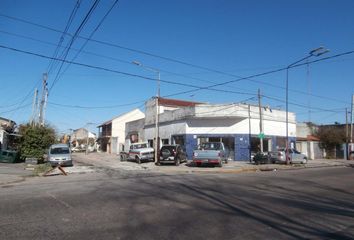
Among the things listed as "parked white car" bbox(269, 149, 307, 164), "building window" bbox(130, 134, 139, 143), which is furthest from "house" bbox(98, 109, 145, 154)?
"parked white car" bbox(269, 149, 307, 164)

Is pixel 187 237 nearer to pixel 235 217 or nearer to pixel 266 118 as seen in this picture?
pixel 235 217

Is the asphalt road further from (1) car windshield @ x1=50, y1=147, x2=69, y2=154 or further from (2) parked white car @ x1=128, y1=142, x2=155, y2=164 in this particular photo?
(2) parked white car @ x1=128, y1=142, x2=155, y2=164

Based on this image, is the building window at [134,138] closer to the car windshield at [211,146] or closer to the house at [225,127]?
the house at [225,127]

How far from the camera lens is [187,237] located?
7340 mm

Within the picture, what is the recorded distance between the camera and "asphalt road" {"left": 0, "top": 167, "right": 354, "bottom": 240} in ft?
25.2

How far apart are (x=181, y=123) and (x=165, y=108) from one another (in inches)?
405

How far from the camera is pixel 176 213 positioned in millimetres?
9648

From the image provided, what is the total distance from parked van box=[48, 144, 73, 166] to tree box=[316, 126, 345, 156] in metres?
35.4

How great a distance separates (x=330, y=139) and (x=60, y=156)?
36803 mm

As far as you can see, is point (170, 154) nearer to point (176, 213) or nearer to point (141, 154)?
point (141, 154)

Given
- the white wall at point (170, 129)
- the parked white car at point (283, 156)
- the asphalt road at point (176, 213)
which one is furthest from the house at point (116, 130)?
the asphalt road at point (176, 213)

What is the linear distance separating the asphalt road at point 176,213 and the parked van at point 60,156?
648 inches

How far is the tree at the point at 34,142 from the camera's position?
119 ft

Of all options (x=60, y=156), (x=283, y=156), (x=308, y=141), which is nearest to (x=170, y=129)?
(x=283, y=156)
